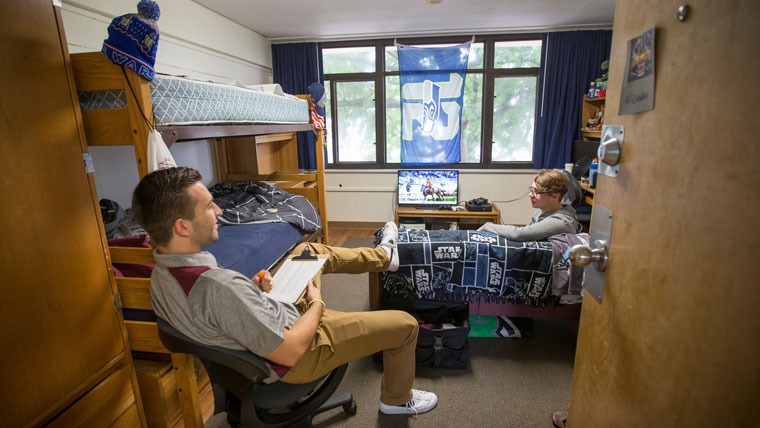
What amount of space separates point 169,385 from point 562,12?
13.9 ft

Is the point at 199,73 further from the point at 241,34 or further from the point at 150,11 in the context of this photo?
the point at 150,11

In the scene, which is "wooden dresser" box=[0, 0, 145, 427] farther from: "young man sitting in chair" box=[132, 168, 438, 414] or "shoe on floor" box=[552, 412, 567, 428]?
"shoe on floor" box=[552, 412, 567, 428]

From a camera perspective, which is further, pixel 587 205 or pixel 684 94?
pixel 587 205

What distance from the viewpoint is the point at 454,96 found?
4.32m

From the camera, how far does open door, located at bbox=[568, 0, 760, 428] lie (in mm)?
453

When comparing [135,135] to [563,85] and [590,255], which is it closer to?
[590,255]

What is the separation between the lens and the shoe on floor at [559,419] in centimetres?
159

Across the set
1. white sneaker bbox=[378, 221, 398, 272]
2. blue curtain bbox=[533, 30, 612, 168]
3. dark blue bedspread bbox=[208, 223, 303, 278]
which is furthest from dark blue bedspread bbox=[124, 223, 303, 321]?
blue curtain bbox=[533, 30, 612, 168]

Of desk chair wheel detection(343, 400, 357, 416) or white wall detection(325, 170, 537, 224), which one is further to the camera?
white wall detection(325, 170, 537, 224)

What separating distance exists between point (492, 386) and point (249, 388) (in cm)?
128

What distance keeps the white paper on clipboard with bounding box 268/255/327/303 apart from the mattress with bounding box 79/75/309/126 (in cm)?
76

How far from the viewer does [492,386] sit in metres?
1.87

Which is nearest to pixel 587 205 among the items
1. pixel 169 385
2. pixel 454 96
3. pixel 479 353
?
pixel 454 96

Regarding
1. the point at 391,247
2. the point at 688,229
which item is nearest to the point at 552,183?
the point at 391,247
